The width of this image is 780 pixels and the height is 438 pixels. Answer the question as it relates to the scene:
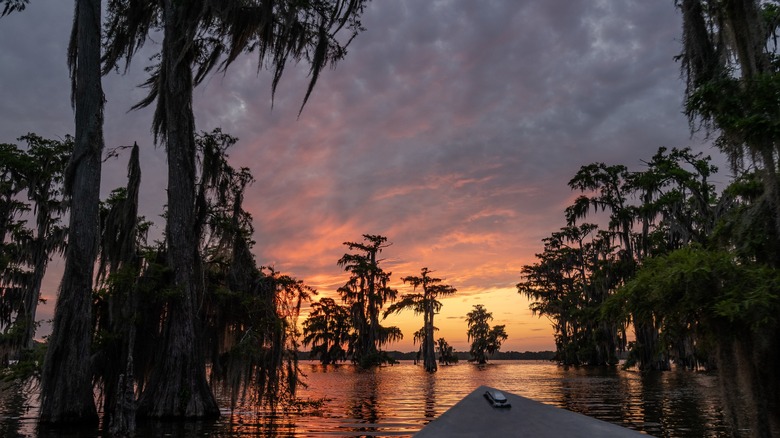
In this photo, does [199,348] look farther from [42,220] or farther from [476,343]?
[476,343]

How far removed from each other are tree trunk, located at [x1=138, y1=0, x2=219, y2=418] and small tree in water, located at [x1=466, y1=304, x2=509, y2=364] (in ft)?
312

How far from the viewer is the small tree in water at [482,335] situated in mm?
106500

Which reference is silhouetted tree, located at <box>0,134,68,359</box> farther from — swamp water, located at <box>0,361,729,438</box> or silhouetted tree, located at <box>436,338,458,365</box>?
silhouetted tree, located at <box>436,338,458,365</box>

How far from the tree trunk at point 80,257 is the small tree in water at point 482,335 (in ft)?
320

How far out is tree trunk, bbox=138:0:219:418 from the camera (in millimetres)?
14391

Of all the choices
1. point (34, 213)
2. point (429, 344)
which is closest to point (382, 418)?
point (34, 213)

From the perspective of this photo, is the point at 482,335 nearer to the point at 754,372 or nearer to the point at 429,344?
the point at 429,344

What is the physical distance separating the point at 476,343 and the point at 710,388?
85507 mm

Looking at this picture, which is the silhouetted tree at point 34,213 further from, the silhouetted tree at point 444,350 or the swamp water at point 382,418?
the silhouetted tree at point 444,350

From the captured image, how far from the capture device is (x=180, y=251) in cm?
1591

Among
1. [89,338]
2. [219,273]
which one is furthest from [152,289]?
[219,273]

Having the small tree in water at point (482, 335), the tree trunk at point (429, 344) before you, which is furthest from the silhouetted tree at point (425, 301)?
the small tree in water at point (482, 335)

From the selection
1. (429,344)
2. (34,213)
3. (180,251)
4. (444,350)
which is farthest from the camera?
(444,350)

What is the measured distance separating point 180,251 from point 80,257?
280cm
